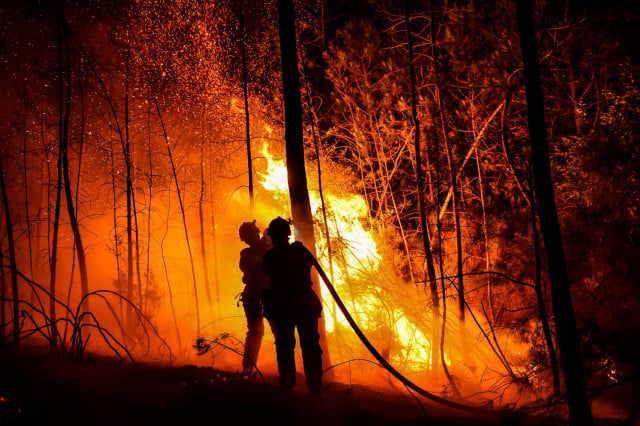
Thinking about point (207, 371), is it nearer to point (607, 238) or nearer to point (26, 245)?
point (607, 238)

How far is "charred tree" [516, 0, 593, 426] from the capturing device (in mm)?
4520

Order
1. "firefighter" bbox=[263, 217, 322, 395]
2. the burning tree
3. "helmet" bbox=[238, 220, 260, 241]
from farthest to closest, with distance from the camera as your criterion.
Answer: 1. the burning tree
2. "helmet" bbox=[238, 220, 260, 241]
3. "firefighter" bbox=[263, 217, 322, 395]

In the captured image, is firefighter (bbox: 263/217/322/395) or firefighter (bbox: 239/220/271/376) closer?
firefighter (bbox: 263/217/322/395)

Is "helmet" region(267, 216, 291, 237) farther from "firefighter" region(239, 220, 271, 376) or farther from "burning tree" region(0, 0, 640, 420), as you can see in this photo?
"firefighter" region(239, 220, 271, 376)

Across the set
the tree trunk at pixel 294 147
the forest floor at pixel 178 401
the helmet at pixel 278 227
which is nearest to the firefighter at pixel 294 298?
the helmet at pixel 278 227

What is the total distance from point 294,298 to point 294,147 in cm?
232

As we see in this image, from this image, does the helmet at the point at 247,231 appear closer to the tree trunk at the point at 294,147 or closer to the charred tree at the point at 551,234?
the tree trunk at the point at 294,147

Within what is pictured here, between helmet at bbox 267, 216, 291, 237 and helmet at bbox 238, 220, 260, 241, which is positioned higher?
helmet at bbox 238, 220, 260, 241

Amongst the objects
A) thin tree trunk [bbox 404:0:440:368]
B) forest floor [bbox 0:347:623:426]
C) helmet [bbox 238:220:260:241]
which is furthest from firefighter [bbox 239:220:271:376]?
thin tree trunk [bbox 404:0:440:368]

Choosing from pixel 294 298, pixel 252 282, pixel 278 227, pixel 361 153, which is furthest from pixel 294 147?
pixel 361 153

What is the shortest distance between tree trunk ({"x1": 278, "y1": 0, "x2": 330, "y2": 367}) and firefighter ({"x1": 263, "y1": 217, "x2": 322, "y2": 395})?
1.14 m

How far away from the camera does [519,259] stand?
10562 mm

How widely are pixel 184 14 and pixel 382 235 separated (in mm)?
6294

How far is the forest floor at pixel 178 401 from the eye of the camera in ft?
13.2
